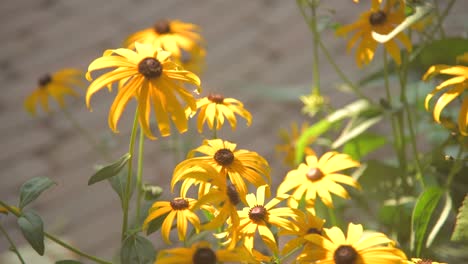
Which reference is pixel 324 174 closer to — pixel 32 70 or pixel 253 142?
pixel 253 142

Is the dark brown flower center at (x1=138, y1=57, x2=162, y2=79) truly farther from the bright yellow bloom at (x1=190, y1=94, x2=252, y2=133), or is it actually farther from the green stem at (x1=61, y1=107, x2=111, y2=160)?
the green stem at (x1=61, y1=107, x2=111, y2=160)

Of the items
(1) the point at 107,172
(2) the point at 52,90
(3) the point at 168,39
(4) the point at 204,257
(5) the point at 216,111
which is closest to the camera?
(4) the point at 204,257

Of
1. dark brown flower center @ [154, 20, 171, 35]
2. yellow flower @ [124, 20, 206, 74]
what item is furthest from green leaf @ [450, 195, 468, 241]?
dark brown flower center @ [154, 20, 171, 35]

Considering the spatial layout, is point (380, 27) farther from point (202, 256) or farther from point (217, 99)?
point (202, 256)

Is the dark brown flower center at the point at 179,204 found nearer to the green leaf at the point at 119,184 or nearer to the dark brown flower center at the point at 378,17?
the green leaf at the point at 119,184

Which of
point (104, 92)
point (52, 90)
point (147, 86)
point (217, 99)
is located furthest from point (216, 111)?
point (104, 92)

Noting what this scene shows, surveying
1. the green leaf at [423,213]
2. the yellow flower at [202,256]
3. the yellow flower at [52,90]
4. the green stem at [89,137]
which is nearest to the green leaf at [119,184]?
the yellow flower at [202,256]

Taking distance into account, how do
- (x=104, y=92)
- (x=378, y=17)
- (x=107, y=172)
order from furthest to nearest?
(x=104, y=92)
(x=378, y=17)
(x=107, y=172)
